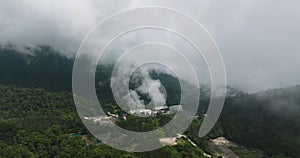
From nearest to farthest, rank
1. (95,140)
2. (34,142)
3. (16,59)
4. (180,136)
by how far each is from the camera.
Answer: (34,142)
(95,140)
(180,136)
(16,59)

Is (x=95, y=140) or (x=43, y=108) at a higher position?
(x=43, y=108)

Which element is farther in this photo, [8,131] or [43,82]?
[43,82]

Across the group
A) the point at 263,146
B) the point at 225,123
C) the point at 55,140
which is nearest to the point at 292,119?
the point at 225,123

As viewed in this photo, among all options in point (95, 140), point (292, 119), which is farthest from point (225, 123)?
point (95, 140)

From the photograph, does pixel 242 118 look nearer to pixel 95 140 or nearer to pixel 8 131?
pixel 95 140

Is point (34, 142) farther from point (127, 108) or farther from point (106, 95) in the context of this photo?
point (106, 95)

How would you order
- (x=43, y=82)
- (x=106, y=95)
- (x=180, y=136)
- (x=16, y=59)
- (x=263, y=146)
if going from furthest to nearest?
(x=16, y=59) → (x=43, y=82) → (x=106, y=95) → (x=263, y=146) → (x=180, y=136)

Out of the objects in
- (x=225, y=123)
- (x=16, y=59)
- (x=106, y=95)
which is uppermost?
(x=16, y=59)

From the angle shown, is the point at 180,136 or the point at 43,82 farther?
the point at 43,82

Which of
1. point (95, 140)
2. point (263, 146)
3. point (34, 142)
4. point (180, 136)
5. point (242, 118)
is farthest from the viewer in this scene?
point (242, 118)
